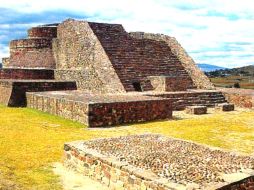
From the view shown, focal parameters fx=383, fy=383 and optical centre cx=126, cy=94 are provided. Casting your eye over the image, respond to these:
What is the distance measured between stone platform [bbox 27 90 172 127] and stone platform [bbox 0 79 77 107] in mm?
3029

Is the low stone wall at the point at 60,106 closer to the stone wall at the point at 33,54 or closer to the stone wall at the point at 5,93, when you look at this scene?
the stone wall at the point at 5,93

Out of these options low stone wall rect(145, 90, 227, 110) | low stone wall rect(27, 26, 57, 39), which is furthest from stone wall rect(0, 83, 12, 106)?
low stone wall rect(27, 26, 57, 39)

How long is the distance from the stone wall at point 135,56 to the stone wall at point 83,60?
0.52m

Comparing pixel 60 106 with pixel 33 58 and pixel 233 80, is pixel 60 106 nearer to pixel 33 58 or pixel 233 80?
pixel 33 58

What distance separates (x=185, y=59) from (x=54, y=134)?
13629 mm

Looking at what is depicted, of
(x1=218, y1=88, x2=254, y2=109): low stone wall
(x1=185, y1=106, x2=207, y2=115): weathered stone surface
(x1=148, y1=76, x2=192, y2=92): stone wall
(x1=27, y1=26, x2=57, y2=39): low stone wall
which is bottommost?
(x1=185, y1=106, x2=207, y2=115): weathered stone surface

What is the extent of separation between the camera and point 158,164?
6.80m

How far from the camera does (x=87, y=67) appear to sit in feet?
67.2

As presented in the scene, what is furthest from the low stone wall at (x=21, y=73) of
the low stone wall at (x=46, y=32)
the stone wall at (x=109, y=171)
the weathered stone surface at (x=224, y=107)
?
the stone wall at (x=109, y=171)

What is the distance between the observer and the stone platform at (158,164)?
597 centimetres

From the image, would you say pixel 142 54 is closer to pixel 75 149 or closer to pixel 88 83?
pixel 88 83

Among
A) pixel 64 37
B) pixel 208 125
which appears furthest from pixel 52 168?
pixel 64 37

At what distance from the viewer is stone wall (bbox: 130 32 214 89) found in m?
21.5

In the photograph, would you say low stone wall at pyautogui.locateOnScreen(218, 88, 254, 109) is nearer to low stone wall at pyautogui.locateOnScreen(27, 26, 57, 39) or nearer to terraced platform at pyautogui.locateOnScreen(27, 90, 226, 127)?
terraced platform at pyautogui.locateOnScreen(27, 90, 226, 127)
